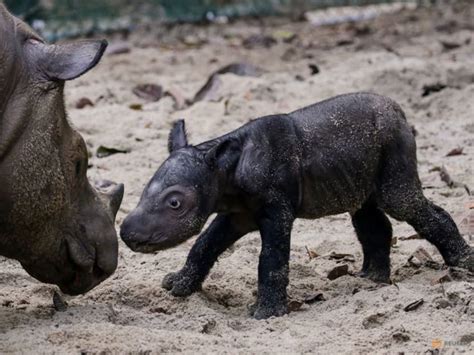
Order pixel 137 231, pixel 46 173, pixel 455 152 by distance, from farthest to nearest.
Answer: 1. pixel 455 152
2. pixel 137 231
3. pixel 46 173

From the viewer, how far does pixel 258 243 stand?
204 inches

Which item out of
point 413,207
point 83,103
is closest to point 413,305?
point 413,207

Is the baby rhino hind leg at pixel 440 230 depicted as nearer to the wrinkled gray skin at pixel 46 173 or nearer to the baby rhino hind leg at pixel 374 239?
the baby rhino hind leg at pixel 374 239

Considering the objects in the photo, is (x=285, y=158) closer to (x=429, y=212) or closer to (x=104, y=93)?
(x=429, y=212)

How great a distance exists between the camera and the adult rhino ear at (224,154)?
14.0 feet

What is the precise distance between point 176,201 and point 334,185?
652mm

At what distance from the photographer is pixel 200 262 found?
449cm

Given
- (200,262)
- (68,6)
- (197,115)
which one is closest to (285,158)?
(200,262)

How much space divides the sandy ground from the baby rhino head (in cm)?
29

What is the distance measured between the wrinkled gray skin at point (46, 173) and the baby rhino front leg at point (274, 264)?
55 centimetres

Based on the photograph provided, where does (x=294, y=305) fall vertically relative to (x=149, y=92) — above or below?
above

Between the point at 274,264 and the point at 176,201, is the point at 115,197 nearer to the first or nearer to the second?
the point at 176,201

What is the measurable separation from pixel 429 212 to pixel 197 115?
2.83 metres

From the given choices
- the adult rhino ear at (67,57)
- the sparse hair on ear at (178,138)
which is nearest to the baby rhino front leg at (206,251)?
the sparse hair on ear at (178,138)
